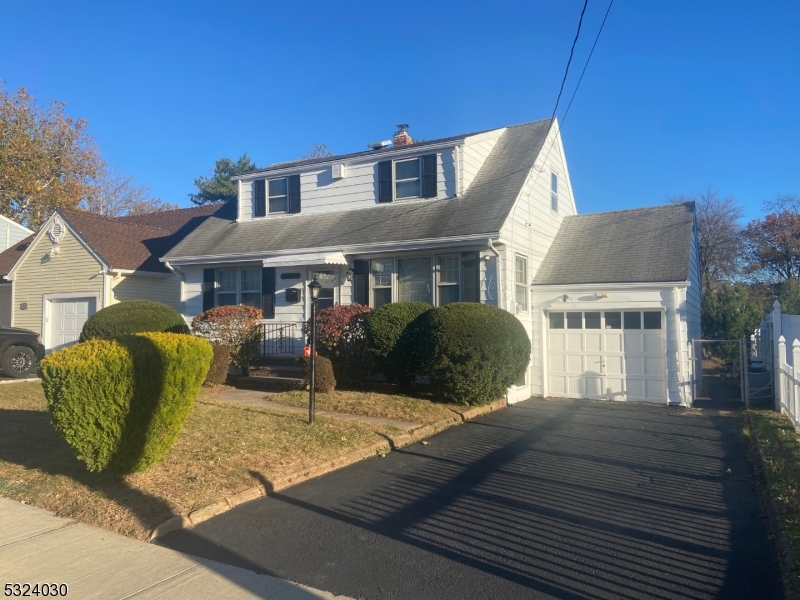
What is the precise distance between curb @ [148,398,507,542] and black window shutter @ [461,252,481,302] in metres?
2.94

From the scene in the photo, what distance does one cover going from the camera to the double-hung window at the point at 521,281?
45.1 feet

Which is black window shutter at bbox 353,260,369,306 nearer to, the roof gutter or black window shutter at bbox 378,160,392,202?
the roof gutter

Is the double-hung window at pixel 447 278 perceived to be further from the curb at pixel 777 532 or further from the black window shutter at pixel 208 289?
the curb at pixel 777 532

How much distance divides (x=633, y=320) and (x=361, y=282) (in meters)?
6.04

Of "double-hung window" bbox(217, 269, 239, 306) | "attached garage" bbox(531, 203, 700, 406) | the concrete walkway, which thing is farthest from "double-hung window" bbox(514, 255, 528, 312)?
"double-hung window" bbox(217, 269, 239, 306)

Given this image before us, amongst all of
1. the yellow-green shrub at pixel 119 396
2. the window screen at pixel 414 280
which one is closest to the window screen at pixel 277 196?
the window screen at pixel 414 280

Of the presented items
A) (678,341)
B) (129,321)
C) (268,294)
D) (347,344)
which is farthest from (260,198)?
(678,341)

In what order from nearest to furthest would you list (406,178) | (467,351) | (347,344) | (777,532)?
(777,532) → (467,351) → (347,344) → (406,178)

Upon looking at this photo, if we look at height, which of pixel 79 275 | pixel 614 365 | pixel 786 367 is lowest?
pixel 614 365

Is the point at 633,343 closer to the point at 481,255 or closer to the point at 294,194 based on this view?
the point at 481,255

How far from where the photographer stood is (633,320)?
13516mm

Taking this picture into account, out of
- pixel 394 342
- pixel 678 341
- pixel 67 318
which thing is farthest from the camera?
pixel 67 318

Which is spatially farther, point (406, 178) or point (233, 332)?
point (406, 178)

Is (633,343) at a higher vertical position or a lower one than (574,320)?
lower
